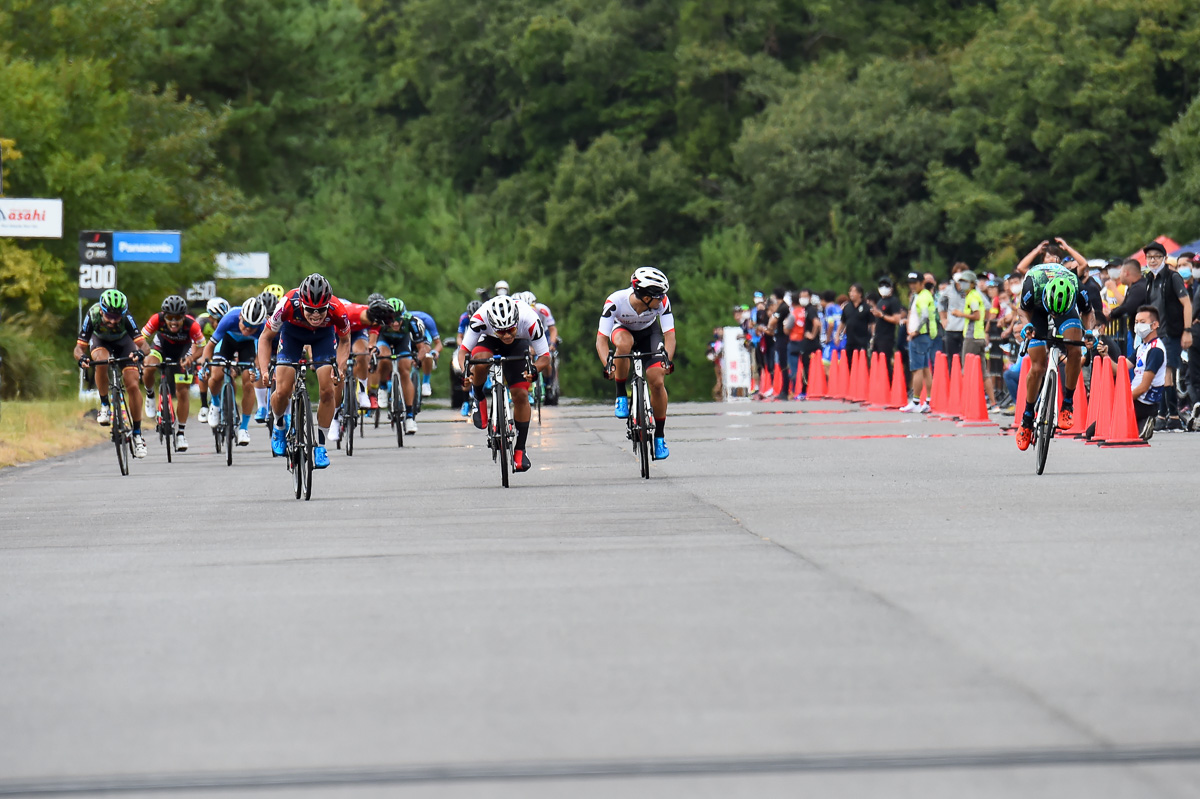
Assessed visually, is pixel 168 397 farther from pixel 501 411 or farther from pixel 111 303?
pixel 501 411

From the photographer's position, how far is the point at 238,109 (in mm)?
72500

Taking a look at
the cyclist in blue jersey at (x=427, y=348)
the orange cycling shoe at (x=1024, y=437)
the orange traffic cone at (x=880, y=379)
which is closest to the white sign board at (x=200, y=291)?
the cyclist in blue jersey at (x=427, y=348)

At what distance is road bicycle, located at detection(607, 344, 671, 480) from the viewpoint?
17.4 m

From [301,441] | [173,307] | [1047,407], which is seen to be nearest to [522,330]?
[301,441]

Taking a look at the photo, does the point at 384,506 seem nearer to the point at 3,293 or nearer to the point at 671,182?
the point at 3,293

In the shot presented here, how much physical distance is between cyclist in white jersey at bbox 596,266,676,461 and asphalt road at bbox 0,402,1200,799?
223 centimetres

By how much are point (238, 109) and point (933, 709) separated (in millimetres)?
68310

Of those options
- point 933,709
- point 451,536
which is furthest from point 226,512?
point 933,709

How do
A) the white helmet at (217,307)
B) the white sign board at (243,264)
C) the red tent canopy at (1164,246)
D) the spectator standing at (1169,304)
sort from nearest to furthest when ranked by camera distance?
1. the spectator standing at (1169,304)
2. the red tent canopy at (1164,246)
3. the white helmet at (217,307)
4. the white sign board at (243,264)

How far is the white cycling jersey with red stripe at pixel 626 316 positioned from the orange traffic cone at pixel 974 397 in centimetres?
866

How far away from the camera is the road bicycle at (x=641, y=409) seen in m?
17.4

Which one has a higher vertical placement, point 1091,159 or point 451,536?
point 1091,159

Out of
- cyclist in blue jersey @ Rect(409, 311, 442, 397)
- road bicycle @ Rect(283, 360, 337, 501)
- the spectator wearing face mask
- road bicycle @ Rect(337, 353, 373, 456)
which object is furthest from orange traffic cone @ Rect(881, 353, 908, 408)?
road bicycle @ Rect(283, 360, 337, 501)

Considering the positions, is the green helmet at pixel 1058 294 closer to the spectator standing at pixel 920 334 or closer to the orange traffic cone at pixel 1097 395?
the orange traffic cone at pixel 1097 395
